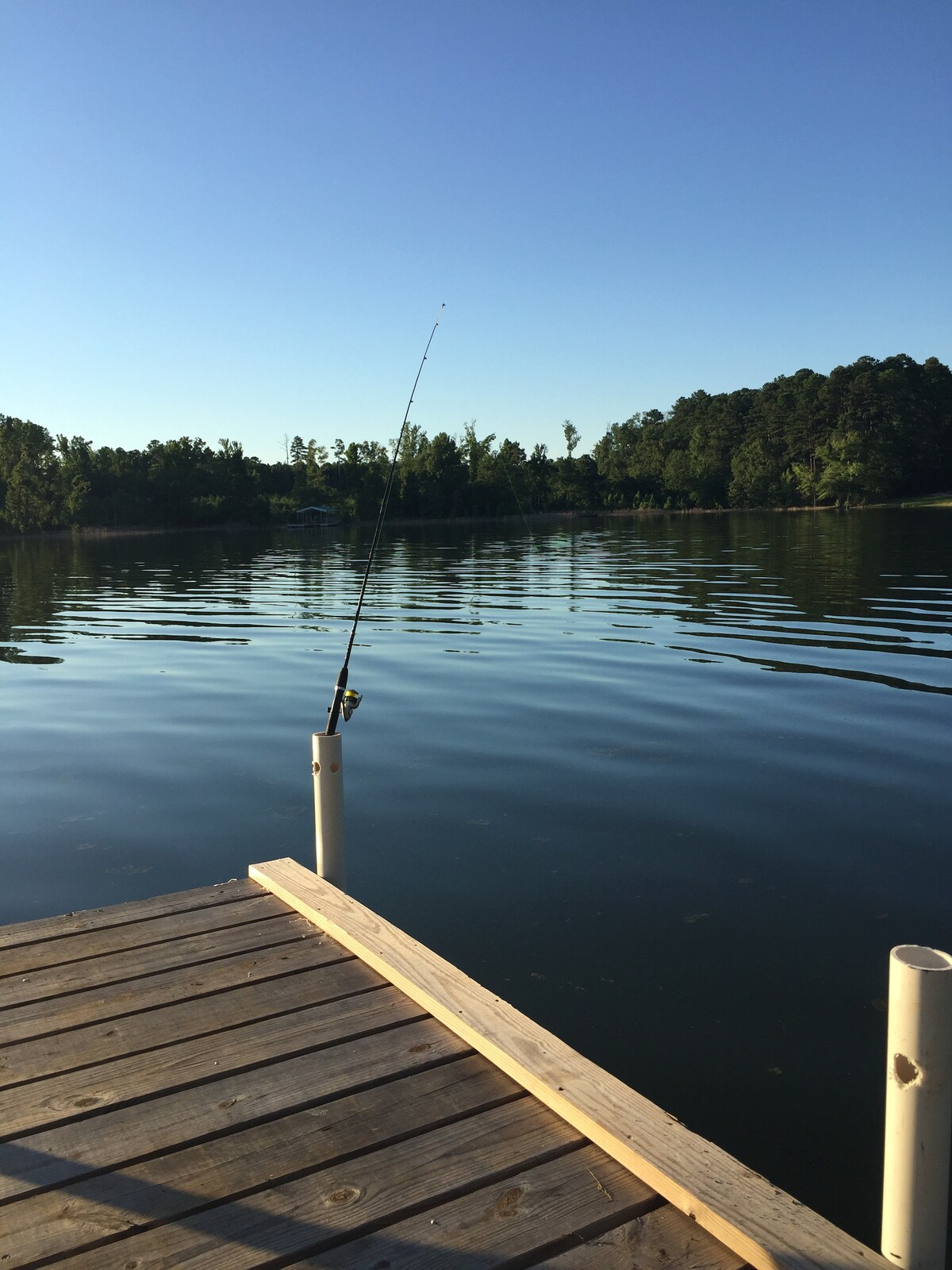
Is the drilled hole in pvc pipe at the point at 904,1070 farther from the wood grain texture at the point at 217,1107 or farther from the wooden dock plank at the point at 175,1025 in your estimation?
the wooden dock plank at the point at 175,1025

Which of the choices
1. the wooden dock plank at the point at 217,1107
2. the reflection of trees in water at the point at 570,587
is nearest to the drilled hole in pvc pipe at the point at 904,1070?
the wooden dock plank at the point at 217,1107

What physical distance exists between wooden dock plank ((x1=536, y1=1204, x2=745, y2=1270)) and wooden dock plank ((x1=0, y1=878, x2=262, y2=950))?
2535 mm

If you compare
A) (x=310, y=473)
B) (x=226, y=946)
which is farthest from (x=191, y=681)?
(x=310, y=473)

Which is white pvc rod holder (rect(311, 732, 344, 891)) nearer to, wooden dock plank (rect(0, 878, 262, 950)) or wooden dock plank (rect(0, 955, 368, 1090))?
wooden dock plank (rect(0, 878, 262, 950))

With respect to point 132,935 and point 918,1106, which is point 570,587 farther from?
point 918,1106

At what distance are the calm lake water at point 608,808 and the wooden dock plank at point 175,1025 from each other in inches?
38.1

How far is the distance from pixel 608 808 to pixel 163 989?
11.8 ft

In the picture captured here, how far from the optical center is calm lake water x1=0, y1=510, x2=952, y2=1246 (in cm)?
385

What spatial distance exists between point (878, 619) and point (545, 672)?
6211 mm

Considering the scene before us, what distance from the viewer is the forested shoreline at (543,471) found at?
91.2 m

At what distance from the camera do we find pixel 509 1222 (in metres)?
2.26

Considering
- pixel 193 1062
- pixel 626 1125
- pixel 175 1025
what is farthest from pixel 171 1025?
pixel 626 1125

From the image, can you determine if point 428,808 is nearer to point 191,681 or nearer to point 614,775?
point 614,775

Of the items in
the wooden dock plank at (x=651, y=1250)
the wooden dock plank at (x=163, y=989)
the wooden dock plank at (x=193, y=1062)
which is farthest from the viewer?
the wooden dock plank at (x=163, y=989)
